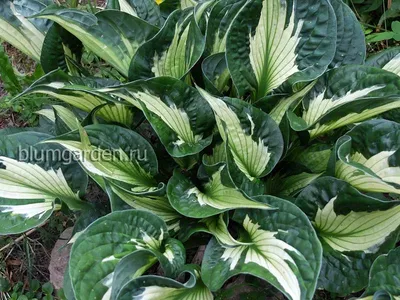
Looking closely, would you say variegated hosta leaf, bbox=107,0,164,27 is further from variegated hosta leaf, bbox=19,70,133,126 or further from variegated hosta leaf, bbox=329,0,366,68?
variegated hosta leaf, bbox=329,0,366,68

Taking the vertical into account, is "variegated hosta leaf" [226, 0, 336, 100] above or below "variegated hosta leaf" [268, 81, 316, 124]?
above

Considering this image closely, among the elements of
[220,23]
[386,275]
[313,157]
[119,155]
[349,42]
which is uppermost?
[220,23]

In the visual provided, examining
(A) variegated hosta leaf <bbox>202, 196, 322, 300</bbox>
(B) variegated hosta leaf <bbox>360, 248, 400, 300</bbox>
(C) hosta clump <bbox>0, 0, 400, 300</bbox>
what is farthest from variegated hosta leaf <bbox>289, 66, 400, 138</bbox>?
(B) variegated hosta leaf <bbox>360, 248, 400, 300</bbox>

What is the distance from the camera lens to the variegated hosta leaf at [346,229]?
3.59 ft

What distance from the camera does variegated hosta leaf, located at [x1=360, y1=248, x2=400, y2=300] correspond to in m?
1.08

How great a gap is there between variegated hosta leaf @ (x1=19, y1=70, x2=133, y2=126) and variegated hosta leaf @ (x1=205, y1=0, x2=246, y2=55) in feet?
0.92

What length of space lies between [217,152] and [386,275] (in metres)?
0.49

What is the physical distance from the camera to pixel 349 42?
132 cm

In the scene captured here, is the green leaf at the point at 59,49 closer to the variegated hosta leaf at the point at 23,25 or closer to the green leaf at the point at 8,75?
the variegated hosta leaf at the point at 23,25

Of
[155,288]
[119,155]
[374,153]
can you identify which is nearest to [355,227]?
[374,153]

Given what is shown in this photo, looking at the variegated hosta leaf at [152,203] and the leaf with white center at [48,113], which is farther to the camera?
the leaf with white center at [48,113]

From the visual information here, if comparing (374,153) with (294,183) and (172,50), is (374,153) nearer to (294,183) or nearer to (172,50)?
(294,183)

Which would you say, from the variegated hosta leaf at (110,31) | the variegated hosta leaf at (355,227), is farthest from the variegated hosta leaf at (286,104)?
the variegated hosta leaf at (110,31)

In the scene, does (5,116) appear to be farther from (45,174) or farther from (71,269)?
(71,269)
